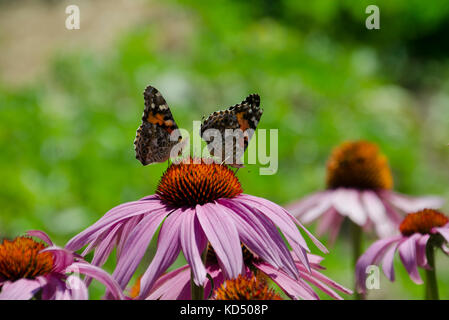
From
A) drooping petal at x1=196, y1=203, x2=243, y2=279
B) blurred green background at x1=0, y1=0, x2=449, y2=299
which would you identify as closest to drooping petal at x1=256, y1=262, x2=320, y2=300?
drooping petal at x1=196, y1=203, x2=243, y2=279

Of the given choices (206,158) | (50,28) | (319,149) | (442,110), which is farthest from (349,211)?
(50,28)

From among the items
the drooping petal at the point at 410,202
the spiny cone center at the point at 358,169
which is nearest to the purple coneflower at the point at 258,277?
the drooping petal at the point at 410,202

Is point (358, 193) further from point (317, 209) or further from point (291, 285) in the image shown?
point (291, 285)

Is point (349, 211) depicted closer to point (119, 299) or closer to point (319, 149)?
point (119, 299)

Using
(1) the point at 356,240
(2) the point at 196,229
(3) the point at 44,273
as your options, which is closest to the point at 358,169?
(1) the point at 356,240

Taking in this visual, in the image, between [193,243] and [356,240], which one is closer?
[193,243]

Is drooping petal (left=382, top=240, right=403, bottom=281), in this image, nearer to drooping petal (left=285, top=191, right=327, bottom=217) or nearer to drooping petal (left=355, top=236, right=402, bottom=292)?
drooping petal (left=355, top=236, right=402, bottom=292)
